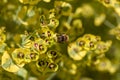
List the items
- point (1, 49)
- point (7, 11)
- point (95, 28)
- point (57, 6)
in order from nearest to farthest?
1. point (1, 49)
2. point (57, 6)
3. point (7, 11)
4. point (95, 28)

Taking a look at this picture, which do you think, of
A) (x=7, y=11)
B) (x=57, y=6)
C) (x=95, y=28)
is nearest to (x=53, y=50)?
(x=57, y=6)

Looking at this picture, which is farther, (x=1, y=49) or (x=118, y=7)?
(x=118, y=7)

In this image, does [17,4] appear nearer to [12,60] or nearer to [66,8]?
[66,8]

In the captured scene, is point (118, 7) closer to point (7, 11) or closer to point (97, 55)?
point (97, 55)

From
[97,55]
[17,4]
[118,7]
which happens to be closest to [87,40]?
[97,55]

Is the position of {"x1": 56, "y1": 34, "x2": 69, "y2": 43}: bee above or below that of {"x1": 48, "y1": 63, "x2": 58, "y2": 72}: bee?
above

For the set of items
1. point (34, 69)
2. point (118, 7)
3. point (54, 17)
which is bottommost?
point (34, 69)

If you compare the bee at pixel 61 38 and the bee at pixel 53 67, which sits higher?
the bee at pixel 61 38

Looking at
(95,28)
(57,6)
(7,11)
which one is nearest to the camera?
(57,6)

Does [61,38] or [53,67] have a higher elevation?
[61,38]

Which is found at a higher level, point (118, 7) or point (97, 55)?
point (118, 7)
